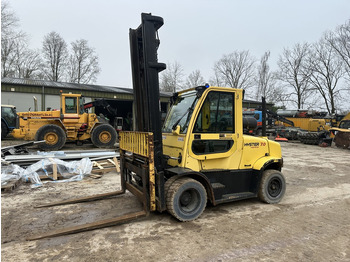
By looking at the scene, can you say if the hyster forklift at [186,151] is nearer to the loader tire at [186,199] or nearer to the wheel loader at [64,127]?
the loader tire at [186,199]

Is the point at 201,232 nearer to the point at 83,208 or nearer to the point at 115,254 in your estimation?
the point at 115,254

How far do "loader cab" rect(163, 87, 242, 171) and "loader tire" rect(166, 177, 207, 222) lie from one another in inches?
13.6

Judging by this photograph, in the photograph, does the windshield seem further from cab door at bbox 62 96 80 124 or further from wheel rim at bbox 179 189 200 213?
cab door at bbox 62 96 80 124

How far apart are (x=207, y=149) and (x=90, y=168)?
4552mm

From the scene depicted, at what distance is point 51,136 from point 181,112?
9318mm

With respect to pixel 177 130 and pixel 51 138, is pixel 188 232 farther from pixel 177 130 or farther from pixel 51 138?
pixel 51 138

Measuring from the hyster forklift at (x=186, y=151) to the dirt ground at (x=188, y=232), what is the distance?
0.24m

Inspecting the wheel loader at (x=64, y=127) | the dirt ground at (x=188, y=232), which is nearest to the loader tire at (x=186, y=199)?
the dirt ground at (x=188, y=232)

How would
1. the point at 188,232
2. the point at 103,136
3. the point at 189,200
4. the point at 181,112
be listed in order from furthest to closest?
the point at 103,136 → the point at 181,112 → the point at 189,200 → the point at 188,232

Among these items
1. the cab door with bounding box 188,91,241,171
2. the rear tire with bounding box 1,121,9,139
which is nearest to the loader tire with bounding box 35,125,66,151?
the rear tire with bounding box 1,121,9,139

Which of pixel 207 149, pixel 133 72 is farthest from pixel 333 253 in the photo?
pixel 133 72

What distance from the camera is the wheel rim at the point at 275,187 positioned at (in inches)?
212

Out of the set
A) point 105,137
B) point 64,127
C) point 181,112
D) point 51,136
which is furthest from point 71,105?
point 181,112

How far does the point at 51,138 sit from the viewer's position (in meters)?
12.1
